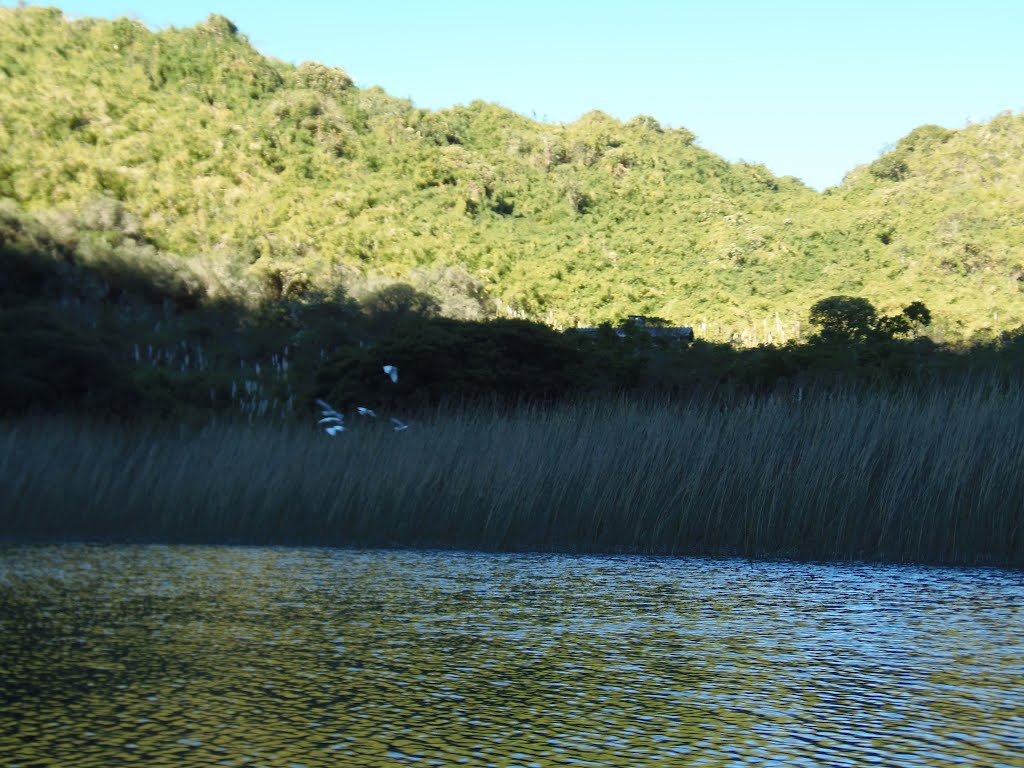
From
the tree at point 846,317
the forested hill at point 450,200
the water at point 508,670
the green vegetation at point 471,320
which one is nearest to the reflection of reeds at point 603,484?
the green vegetation at point 471,320

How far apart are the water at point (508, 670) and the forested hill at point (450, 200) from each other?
1934 centimetres

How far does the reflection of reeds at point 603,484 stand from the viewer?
272 inches

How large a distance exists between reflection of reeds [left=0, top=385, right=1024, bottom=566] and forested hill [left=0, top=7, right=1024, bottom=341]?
15.9m

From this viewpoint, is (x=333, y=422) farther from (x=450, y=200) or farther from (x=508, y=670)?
(x=450, y=200)

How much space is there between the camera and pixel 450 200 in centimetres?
4181

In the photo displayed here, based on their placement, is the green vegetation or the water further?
the green vegetation

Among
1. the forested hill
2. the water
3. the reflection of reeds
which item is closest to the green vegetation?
the reflection of reeds

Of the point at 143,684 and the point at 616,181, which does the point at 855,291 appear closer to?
the point at 616,181

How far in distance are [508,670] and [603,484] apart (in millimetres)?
4379

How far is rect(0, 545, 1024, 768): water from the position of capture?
2.54m

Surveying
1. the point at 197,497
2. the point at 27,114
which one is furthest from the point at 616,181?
the point at 197,497

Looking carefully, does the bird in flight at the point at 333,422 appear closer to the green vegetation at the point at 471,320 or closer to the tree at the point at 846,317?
the green vegetation at the point at 471,320

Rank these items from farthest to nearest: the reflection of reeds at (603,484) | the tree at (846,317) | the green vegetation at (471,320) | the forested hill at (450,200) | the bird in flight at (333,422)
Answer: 1. the forested hill at (450,200)
2. the tree at (846,317)
3. the bird in flight at (333,422)
4. the green vegetation at (471,320)
5. the reflection of reeds at (603,484)

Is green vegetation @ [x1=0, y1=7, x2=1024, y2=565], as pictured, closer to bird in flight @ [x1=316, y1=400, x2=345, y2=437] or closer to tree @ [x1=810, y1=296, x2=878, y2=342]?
tree @ [x1=810, y1=296, x2=878, y2=342]
